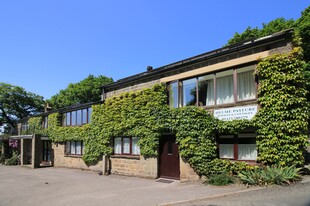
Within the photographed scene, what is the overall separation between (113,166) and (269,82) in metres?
10.9

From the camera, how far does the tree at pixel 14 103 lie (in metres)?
43.2

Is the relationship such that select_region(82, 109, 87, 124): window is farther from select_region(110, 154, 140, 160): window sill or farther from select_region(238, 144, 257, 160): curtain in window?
select_region(238, 144, 257, 160): curtain in window

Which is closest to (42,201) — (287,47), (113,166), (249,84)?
(113,166)

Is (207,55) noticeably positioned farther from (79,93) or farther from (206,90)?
(79,93)

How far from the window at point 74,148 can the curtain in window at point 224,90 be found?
1274cm

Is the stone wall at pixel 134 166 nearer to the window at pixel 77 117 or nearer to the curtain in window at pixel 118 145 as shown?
the curtain in window at pixel 118 145

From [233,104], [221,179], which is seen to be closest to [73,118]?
[233,104]

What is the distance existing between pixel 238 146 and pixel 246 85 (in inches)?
102

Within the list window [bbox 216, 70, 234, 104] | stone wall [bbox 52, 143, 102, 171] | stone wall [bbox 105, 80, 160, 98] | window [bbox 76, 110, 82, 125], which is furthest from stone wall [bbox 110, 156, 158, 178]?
window [bbox 76, 110, 82, 125]

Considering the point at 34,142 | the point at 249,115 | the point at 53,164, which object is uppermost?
the point at 249,115

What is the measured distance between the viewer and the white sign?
11.2 m

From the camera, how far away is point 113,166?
17.6m

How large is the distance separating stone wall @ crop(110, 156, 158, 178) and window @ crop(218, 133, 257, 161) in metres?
3.93

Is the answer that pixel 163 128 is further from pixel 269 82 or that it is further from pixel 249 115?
pixel 269 82
